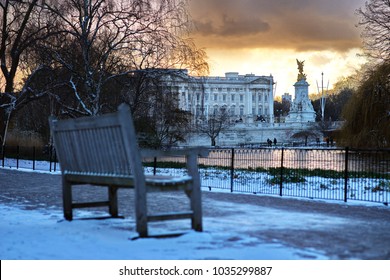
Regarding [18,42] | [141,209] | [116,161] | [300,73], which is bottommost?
[141,209]

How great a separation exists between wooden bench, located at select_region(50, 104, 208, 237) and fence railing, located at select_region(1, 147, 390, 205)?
674 cm

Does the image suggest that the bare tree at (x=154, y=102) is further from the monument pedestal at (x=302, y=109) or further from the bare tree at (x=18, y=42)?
the monument pedestal at (x=302, y=109)

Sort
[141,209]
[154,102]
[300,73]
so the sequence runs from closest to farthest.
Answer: [141,209] < [154,102] < [300,73]

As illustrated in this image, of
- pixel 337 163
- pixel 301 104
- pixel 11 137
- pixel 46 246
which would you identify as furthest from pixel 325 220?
pixel 301 104

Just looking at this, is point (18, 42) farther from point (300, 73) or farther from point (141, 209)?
point (300, 73)

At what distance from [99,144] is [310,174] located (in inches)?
468

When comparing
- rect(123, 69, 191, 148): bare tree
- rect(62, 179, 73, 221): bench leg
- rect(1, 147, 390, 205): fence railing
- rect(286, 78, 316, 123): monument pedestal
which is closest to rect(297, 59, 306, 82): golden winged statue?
rect(286, 78, 316, 123): monument pedestal

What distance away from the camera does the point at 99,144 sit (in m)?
7.66

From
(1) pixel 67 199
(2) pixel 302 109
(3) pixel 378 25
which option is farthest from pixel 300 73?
(1) pixel 67 199

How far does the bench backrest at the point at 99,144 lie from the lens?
22.4 ft

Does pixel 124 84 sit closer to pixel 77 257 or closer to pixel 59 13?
pixel 59 13

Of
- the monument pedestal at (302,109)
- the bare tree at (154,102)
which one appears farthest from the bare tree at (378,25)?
the monument pedestal at (302,109)

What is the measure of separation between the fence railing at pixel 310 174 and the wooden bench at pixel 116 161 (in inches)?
265

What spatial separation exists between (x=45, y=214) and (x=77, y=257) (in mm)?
4056
